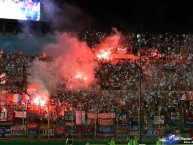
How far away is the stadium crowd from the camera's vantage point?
1610 inches

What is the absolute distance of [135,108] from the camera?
41.6m

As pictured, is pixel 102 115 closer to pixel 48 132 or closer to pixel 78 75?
pixel 48 132

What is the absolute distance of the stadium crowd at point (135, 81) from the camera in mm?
40906

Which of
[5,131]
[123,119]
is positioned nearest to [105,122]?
[123,119]

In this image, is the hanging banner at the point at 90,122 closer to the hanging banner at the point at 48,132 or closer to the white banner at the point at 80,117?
the white banner at the point at 80,117

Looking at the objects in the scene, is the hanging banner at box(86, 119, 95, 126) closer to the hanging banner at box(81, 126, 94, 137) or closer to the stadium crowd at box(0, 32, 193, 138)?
the hanging banner at box(81, 126, 94, 137)

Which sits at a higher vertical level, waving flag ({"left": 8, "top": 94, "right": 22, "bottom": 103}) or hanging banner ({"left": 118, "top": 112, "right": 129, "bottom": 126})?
waving flag ({"left": 8, "top": 94, "right": 22, "bottom": 103})

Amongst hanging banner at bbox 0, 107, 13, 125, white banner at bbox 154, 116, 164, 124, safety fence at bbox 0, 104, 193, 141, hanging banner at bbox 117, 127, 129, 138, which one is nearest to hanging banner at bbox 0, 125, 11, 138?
safety fence at bbox 0, 104, 193, 141

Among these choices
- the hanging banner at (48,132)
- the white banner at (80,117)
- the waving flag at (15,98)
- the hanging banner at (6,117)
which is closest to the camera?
the hanging banner at (6,117)

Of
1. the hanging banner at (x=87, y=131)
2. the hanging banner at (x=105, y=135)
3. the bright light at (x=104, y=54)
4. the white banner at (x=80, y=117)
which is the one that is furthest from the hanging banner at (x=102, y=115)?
the bright light at (x=104, y=54)

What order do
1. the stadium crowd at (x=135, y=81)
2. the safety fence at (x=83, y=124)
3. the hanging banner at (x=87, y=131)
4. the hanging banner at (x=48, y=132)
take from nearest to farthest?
the safety fence at (x=83, y=124), the hanging banner at (x=48, y=132), the hanging banner at (x=87, y=131), the stadium crowd at (x=135, y=81)

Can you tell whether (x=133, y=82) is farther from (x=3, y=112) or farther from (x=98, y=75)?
(x=3, y=112)

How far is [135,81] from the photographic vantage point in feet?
151

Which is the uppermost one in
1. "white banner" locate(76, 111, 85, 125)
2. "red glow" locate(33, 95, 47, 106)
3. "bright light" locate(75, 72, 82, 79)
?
"bright light" locate(75, 72, 82, 79)
